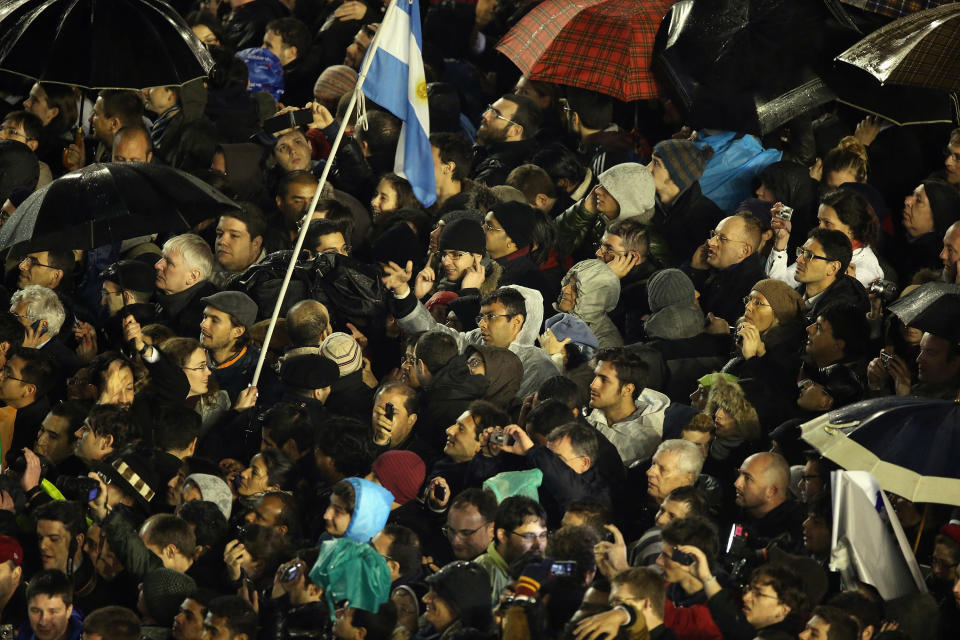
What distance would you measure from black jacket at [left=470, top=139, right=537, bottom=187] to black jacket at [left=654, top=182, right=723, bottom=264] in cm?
132

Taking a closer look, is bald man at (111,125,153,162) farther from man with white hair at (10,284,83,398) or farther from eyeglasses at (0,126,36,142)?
man with white hair at (10,284,83,398)

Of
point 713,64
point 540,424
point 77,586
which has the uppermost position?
point 713,64

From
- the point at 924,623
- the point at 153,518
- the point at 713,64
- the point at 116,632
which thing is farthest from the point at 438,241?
the point at 924,623

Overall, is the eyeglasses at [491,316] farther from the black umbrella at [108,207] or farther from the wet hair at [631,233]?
the black umbrella at [108,207]

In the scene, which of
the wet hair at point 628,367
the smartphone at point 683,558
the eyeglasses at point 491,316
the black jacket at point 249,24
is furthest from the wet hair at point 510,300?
the black jacket at point 249,24

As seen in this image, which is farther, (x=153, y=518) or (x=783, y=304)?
(x=783, y=304)

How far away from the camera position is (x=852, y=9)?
36.8ft

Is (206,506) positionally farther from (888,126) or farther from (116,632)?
(888,126)

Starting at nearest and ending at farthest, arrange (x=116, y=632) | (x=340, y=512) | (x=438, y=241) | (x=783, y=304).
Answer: (x=116, y=632) → (x=340, y=512) → (x=783, y=304) → (x=438, y=241)

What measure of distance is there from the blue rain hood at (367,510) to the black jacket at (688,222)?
129 inches

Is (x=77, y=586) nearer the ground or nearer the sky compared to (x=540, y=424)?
nearer the ground

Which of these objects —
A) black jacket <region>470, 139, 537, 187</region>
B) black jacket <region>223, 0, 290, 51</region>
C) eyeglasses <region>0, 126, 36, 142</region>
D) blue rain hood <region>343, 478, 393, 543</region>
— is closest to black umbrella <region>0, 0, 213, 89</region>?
eyeglasses <region>0, 126, 36, 142</region>

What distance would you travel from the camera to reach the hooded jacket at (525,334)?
9.99m

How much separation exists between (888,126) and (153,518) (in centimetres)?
559
